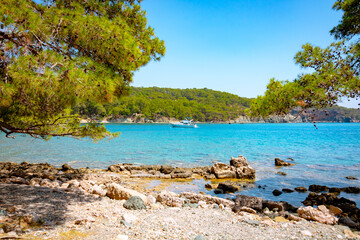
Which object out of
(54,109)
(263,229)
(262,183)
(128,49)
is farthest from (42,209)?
(262,183)

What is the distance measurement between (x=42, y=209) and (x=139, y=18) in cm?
580

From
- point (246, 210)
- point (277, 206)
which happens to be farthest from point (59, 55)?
point (277, 206)

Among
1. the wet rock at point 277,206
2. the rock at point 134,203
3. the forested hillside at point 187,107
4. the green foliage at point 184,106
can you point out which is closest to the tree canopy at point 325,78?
the wet rock at point 277,206

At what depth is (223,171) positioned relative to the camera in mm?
13938

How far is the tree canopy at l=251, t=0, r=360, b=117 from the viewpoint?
6977 millimetres

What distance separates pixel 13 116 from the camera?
625 cm

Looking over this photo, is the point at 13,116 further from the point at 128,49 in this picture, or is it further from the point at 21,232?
the point at 128,49

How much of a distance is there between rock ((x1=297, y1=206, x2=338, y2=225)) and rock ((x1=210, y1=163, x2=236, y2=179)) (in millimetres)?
6334

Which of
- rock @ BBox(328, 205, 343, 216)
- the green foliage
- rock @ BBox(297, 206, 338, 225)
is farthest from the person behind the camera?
the green foliage

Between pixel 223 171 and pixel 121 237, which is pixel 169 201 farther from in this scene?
pixel 223 171

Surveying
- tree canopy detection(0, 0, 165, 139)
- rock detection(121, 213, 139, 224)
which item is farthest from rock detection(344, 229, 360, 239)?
tree canopy detection(0, 0, 165, 139)

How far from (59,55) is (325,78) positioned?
7610 millimetres

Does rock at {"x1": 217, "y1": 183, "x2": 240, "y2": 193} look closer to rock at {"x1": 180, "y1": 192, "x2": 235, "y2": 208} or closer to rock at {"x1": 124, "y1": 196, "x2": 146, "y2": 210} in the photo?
rock at {"x1": 180, "y1": 192, "x2": 235, "y2": 208}

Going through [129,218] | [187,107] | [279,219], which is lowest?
[279,219]
